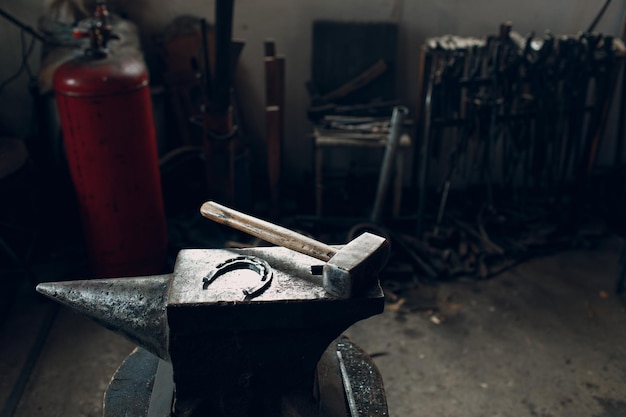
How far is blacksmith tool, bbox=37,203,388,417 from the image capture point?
1522mm

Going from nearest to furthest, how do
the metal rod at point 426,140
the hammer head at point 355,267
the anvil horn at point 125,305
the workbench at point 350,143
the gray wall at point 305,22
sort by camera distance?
1. the hammer head at point 355,267
2. the anvil horn at point 125,305
3. the metal rod at point 426,140
4. the workbench at point 350,143
5. the gray wall at point 305,22

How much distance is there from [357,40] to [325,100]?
51 cm

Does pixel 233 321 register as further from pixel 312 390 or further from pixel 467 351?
pixel 467 351

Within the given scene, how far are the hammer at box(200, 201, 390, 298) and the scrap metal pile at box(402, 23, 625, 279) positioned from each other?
2.15 m

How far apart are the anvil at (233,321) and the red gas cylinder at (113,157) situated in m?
1.67

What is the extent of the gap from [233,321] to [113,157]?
79.7 inches

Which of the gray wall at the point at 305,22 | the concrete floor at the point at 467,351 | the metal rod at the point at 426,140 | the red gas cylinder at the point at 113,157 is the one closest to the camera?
the concrete floor at the point at 467,351

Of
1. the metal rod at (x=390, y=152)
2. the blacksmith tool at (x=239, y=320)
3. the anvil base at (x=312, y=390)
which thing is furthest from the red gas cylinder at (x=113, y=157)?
the blacksmith tool at (x=239, y=320)

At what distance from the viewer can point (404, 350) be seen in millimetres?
3332

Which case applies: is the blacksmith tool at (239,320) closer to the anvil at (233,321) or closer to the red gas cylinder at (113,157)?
the anvil at (233,321)

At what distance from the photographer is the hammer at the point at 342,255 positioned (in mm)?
1495

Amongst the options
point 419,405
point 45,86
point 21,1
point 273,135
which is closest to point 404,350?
point 419,405

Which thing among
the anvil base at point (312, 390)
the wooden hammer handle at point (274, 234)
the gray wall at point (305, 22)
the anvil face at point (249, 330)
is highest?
the gray wall at point (305, 22)

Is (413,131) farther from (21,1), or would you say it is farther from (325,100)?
(21,1)
